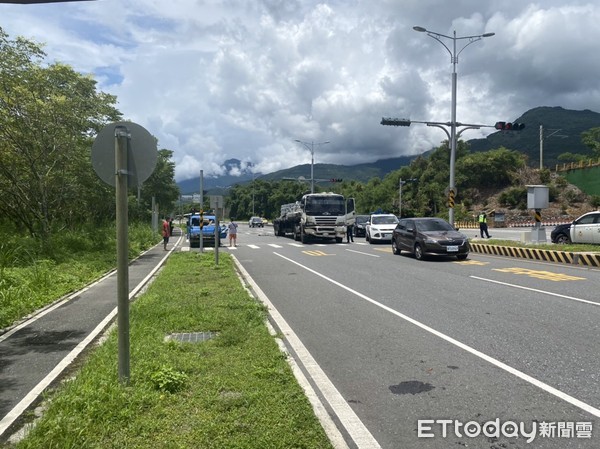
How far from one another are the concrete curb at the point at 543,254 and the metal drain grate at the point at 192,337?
44.3 ft

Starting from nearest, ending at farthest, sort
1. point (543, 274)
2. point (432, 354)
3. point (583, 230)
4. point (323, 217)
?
point (432, 354) → point (543, 274) → point (583, 230) → point (323, 217)

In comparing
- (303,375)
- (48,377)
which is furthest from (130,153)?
(303,375)

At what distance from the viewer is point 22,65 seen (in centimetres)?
1700

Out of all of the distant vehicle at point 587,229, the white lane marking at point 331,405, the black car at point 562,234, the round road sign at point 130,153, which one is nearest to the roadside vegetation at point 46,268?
the round road sign at point 130,153

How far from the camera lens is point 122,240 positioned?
4383 mm

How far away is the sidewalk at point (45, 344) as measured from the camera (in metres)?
4.60

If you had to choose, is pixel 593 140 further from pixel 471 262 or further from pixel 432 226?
pixel 471 262

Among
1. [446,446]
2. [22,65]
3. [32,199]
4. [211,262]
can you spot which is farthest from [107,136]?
[32,199]

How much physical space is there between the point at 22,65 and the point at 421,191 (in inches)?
2486

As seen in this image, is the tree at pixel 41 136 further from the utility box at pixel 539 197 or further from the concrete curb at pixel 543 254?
the utility box at pixel 539 197

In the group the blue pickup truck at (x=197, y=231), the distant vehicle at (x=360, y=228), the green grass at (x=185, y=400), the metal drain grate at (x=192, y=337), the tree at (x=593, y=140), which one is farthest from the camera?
the tree at (x=593, y=140)

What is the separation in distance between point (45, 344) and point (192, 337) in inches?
78.6

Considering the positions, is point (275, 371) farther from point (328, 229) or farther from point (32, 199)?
point (328, 229)

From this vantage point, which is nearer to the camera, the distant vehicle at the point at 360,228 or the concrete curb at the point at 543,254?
the concrete curb at the point at 543,254
